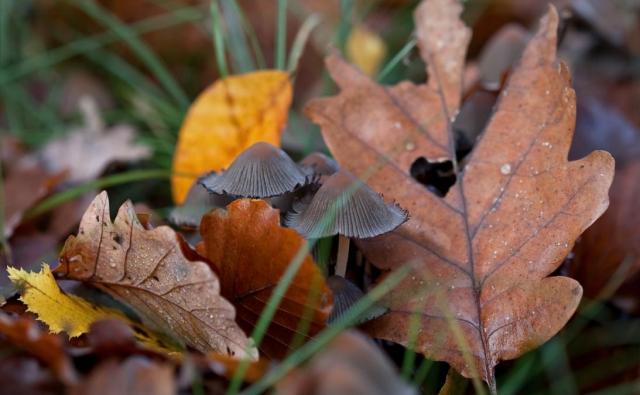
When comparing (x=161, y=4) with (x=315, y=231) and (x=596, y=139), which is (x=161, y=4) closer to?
(x=596, y=139)

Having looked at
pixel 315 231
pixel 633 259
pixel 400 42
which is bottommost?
pixel 633 259

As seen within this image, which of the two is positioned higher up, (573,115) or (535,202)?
(573,115)

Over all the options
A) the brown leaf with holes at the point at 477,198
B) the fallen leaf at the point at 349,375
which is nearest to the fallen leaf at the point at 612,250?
the brown leaf with holes at the point at 477,198

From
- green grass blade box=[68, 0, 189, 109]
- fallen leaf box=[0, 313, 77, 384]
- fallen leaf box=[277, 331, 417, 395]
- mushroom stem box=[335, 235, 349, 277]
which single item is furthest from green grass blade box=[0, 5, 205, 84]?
fallen leaf box=[277, 331, 417, 395]

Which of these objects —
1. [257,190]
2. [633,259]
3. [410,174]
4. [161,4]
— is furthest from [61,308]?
[161,4]

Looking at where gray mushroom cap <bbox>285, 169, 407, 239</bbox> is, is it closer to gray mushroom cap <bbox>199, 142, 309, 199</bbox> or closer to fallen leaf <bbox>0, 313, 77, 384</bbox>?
gray mushroom cap <bbox>199, 142, 309, 199</bbox>

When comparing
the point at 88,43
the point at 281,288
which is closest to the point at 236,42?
the point at 88,43

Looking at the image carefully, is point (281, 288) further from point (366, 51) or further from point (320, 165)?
point (366, 51)

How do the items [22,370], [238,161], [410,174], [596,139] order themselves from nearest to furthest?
[22,370]
[238,161]
[410,174]
[596,139]
